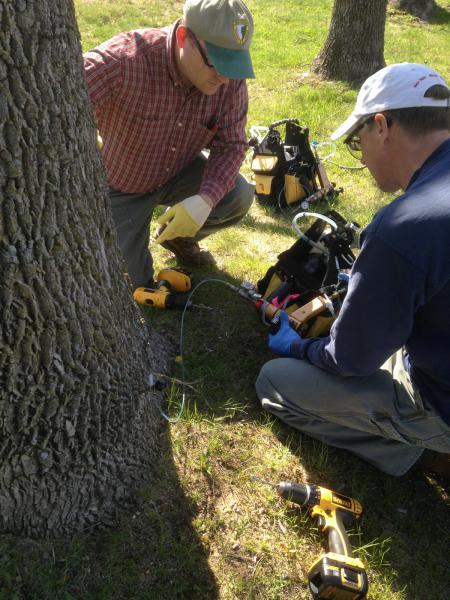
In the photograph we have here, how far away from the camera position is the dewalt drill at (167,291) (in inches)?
119

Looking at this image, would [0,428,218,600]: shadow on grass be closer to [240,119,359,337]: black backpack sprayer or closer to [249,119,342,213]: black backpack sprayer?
[240,119,359,337]: black backpack sprayer

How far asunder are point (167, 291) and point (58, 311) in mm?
1473

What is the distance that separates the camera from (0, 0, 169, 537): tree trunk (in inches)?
54.1

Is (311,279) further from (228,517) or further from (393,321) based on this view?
(228,517)

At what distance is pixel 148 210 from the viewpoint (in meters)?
3.20

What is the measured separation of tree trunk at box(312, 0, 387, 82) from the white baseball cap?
5.63 meters

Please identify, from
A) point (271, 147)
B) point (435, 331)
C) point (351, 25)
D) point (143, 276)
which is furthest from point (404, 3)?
point (435, 331)

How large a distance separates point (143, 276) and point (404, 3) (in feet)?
39.8

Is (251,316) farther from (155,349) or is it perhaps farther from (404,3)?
(404,3)

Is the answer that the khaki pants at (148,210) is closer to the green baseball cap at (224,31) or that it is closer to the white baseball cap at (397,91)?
the green baseball cap at (224,31)

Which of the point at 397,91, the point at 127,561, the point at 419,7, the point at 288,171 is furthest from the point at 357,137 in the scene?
the point at 419,7

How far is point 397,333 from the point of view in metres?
1.89

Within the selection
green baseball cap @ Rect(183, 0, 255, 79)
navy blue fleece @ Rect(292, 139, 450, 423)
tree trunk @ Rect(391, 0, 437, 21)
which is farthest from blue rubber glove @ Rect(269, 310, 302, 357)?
tree trunk @ Rect(391, 0, 437, 21)

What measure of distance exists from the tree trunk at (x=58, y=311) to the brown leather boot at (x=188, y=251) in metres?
1.33
